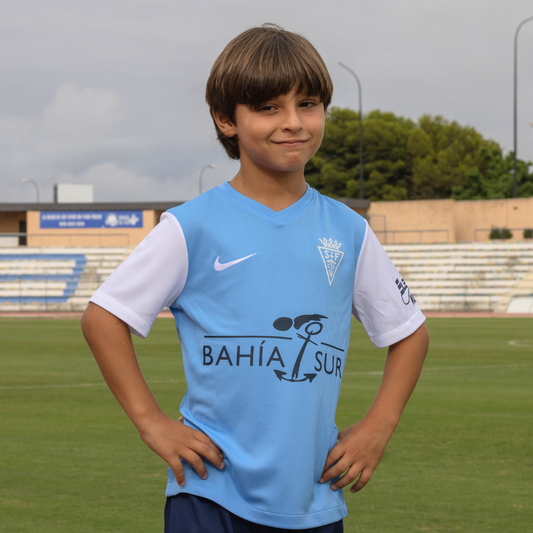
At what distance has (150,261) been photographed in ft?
7.04

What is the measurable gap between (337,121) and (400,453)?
6958 cm

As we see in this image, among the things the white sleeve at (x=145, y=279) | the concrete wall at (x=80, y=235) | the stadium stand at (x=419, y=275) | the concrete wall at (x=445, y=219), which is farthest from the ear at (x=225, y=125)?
the concrete wall at (x=445, y=219)

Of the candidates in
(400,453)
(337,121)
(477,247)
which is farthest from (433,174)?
(400,453)

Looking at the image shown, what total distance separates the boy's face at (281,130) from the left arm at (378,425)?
619 millimetres

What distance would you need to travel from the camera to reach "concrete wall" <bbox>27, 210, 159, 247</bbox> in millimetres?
52625

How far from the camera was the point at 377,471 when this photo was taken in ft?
22.5

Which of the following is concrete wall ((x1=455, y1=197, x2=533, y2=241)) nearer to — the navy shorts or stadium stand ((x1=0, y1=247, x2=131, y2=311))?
stadium stand ((x1=0, y1=247, x2=131, y2=311))

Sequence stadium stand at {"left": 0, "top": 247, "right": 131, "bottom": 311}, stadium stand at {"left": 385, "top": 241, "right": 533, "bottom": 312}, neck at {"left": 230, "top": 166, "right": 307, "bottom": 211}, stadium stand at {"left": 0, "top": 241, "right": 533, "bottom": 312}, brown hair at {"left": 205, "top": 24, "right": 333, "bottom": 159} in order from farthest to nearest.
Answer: stadium stand at {"left": 0, "top": 247, "right": 131, "bottom": 311} < stadium stand at {"left": 0, "top": 241, "right": 533, "bottom": 312} < stadium stand at {"left": 385, "top": 241, "right": 533, "bottom": 312} < neck at {"left": 230, "top": 166, "right": 307, "bottom": 211} < brown hair at {"left": 205, "top": 24, "right": 333, "bottom": 159}

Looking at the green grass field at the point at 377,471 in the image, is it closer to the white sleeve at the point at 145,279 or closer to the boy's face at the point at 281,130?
the white sleeve at the point at 145,279

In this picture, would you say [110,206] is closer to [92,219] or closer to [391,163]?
[92,219]

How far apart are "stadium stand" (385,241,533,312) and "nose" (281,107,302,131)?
35.2 m

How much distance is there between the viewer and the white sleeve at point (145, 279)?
7.02ft

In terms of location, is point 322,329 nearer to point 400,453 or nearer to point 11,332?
point 400,453

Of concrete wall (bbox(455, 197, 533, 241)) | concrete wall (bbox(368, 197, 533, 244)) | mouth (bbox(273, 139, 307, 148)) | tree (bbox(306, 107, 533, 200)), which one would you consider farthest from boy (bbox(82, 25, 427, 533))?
tree (bbox(306, 107, 533, 200))
